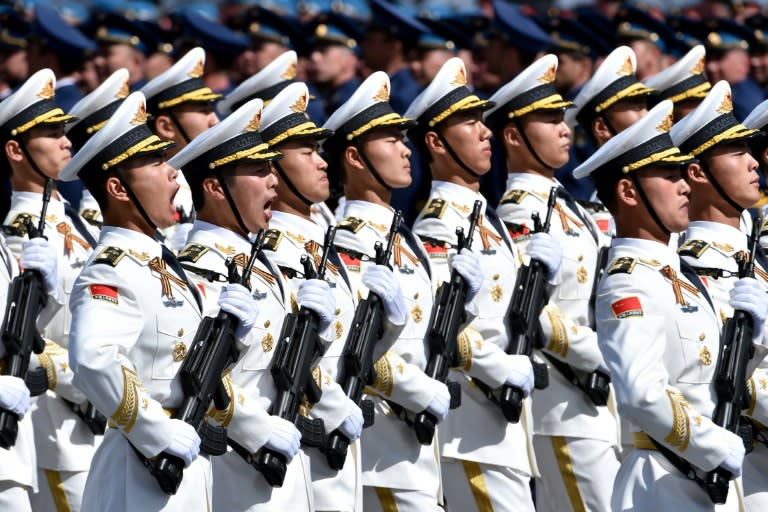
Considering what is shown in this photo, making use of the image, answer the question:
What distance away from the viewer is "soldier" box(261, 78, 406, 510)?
9.01 metres

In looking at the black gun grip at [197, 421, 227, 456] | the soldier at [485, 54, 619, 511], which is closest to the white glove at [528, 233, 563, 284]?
the soldier at [485, 54, 619, 511]

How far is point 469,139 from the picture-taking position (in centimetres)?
1075

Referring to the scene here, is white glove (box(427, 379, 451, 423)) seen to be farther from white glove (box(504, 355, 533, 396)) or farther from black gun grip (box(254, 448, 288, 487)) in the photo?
black gun grip (box(254, 448, 288, 487))

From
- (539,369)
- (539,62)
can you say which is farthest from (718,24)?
(539,369)

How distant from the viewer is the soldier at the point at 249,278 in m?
8.36

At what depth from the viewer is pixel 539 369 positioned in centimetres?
1064

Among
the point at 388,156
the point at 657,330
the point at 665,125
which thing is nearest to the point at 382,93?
the point at 388,156

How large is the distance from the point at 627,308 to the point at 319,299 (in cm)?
139

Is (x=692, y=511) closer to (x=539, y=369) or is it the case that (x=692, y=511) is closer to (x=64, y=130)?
(x=539, y=369)

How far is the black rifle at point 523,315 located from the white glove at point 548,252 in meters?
0.04

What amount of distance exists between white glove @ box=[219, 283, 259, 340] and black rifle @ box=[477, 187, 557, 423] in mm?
2513

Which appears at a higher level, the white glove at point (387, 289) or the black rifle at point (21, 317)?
the white glove at point (387, 289)

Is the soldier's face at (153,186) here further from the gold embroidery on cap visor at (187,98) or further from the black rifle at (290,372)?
the gold embroidery on cap visor at (187,98)

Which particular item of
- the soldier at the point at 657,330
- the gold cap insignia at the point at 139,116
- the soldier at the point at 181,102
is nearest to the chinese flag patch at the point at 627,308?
the soldier at the point at 657,330
